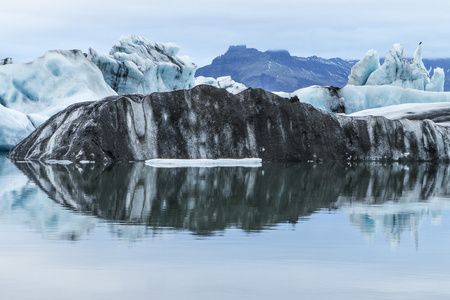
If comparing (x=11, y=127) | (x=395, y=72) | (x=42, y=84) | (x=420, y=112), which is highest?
(x=395, y=72)

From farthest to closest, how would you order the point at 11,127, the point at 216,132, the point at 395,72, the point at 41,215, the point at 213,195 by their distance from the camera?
the point at 395,72
the point at 11,127
the point at 216,132
the point at 213,195
the point at 41,215

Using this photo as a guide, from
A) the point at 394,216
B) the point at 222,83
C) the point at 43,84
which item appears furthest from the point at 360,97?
the point at 394,216

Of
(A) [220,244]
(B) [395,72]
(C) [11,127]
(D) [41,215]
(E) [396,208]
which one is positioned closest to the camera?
(A) [220,244]

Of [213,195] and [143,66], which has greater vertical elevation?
[143,66]

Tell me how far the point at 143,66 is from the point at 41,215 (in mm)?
39879

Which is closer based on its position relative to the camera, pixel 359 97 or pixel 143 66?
pixel 143 66

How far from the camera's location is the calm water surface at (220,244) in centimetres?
479

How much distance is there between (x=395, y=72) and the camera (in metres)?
51.6

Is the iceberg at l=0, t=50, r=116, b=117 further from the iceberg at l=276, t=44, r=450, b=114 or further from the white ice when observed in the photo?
the white ice

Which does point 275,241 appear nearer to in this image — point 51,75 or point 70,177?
point 70,177

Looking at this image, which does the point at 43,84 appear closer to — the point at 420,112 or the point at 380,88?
the point at 420,112

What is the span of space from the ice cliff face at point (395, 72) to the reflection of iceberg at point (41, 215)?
140ft

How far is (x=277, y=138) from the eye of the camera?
27.6 meters

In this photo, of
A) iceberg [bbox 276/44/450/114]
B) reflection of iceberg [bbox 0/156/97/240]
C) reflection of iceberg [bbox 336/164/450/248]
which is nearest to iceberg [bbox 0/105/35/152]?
iceberg [bbox 276/44/450/114]
